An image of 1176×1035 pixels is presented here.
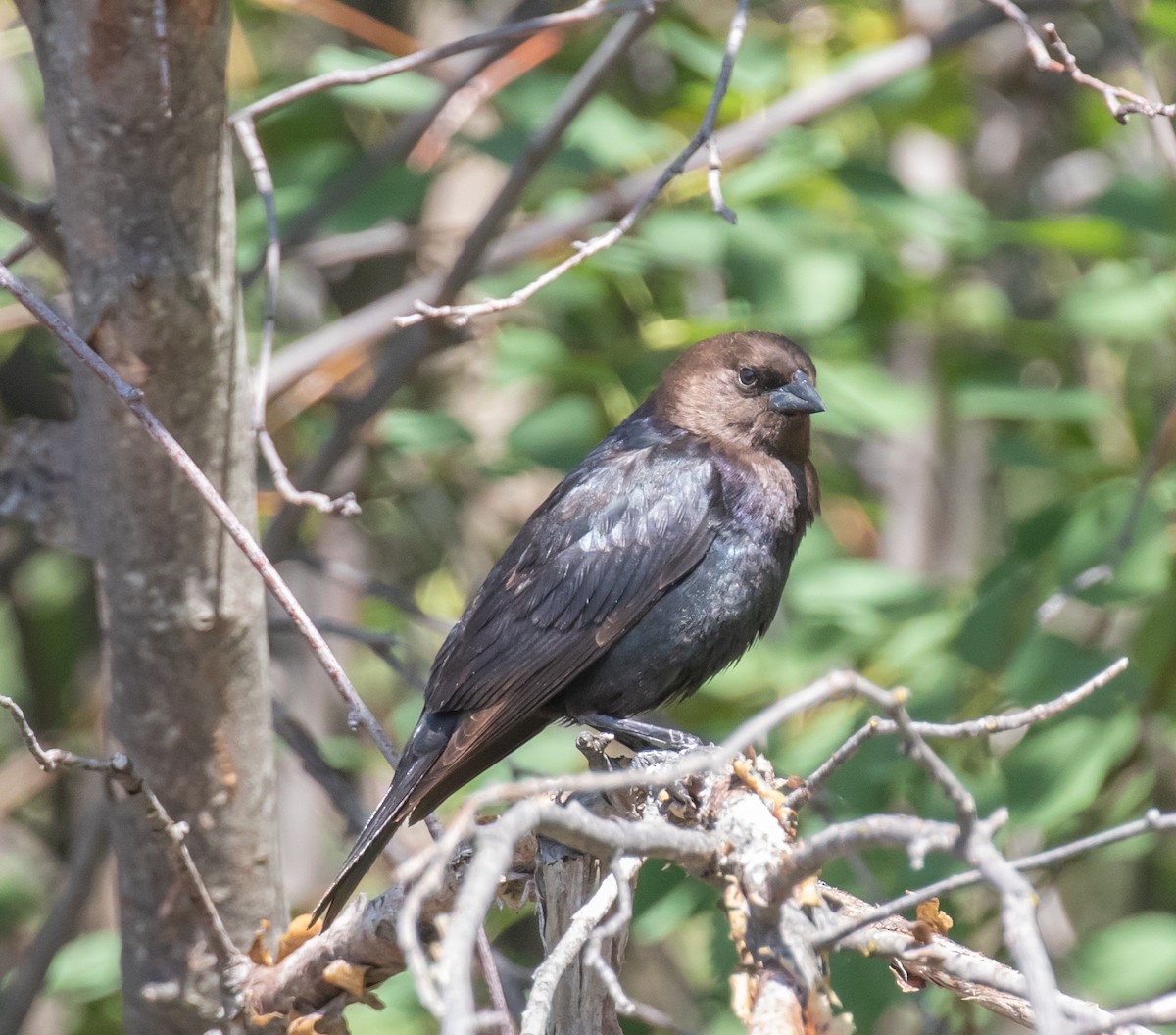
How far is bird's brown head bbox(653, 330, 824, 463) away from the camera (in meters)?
3.40

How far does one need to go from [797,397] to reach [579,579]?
0.71 metres

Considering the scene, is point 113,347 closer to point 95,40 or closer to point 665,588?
point 95,40

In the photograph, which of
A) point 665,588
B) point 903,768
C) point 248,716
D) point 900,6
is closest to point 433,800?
point 248,716

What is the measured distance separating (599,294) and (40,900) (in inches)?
107

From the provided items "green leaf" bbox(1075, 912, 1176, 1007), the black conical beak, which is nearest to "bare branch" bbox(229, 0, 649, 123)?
the black conical beak

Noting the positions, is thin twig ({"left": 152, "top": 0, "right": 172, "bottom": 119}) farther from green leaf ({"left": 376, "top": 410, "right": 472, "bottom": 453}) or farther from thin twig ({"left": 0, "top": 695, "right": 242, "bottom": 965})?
green leaf ({"left": 376, "top": 410, "right": 472, "bottom": 453})

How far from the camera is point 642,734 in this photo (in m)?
3.03

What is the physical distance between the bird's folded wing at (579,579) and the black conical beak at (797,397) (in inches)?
11.0

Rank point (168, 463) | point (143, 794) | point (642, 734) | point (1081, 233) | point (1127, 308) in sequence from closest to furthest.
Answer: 1. point (143, 794)
2. point (168, 463)
3. point (642, 734)
4. point (1081, 233)
5. point (1127, 308)

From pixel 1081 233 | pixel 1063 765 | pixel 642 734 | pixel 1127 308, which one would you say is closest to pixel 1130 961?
pixel 1063 765

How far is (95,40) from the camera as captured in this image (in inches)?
91.8

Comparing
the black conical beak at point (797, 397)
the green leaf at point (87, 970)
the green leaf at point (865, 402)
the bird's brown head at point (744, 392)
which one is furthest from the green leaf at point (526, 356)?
the green leaf at point (87, 970)

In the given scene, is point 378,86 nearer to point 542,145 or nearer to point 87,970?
point 542,145

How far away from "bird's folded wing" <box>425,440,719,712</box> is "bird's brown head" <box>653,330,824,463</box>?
27 cm
